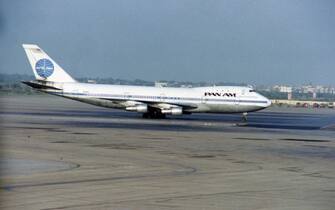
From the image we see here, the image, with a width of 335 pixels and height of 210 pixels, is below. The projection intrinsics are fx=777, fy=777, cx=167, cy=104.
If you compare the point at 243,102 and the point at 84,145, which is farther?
the point at 243,102

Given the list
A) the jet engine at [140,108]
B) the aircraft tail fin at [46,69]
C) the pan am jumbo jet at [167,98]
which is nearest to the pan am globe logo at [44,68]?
the aircraft tail fin at [46,69]

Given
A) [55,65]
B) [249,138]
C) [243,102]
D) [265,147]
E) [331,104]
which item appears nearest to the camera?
[265,147]

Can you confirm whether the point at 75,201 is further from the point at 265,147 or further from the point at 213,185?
the point at 265,147

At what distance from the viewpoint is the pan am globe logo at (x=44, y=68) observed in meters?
65.1

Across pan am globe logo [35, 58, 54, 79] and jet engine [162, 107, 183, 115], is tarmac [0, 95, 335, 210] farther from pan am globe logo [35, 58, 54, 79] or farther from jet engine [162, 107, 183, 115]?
pan am globe logo [35, 58, 54, 79]

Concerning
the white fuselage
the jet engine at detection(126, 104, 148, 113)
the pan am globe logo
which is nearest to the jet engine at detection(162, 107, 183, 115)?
the white fuselage

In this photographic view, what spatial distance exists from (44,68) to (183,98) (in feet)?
41.1

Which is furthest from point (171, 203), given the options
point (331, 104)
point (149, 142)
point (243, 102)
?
point (331, 104)

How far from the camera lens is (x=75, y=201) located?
14344 millimetres

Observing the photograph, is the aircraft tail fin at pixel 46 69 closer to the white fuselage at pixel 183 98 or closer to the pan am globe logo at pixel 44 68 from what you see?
the pan am globe logo at pixel 44 68

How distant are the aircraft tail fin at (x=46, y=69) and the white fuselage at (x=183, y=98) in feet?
11.5

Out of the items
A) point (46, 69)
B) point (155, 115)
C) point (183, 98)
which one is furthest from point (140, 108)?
point (46, 69)

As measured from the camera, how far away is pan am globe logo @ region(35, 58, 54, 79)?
65.1m

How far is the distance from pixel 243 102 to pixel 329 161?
119ft
